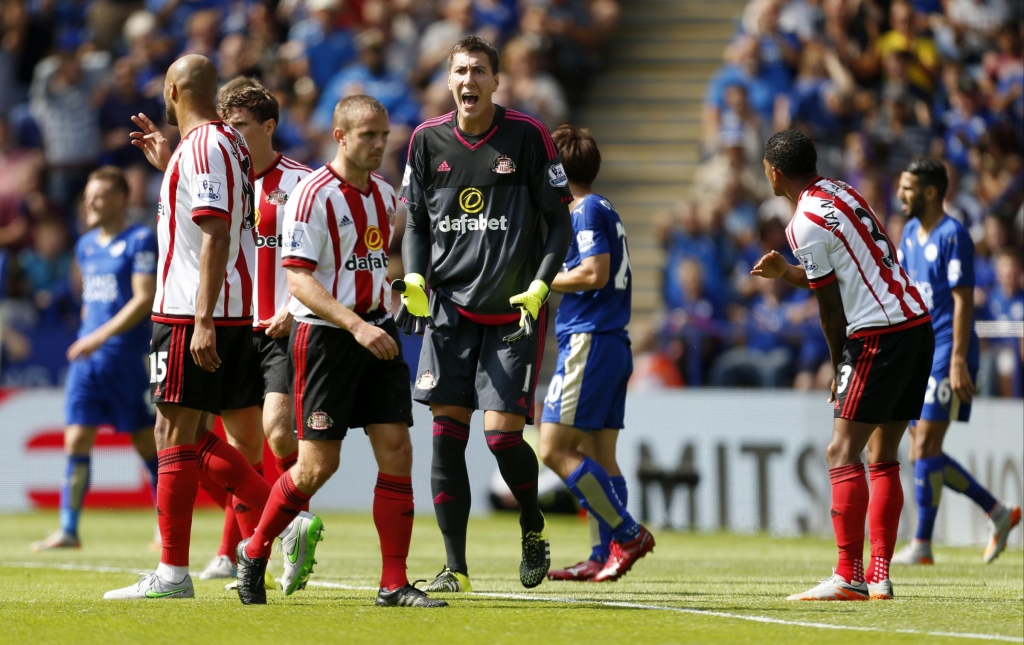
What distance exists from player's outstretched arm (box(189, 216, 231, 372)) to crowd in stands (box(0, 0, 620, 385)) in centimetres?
1057

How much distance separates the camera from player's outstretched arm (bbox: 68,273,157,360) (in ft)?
34.3

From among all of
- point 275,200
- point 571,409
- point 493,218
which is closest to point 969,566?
point 571,409

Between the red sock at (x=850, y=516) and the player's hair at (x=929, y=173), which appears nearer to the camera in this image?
the red sock at (x=850, y=516)

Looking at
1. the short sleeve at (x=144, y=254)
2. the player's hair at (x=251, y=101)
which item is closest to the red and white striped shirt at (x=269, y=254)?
the player's hair at (x=251, y=101)

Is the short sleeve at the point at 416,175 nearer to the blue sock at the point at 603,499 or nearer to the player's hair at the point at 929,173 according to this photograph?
the blue sock at the point at 603,499

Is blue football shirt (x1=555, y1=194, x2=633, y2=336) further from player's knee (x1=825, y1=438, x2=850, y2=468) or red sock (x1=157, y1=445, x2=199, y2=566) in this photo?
red sock (x1=157, y1=445, x2=199, y2=566)

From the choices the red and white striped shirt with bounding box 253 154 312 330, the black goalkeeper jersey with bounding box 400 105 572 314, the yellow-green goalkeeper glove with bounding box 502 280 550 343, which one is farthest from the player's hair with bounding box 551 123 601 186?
the yellow-green goalkeeper glove with bounding box 502 280 550 343

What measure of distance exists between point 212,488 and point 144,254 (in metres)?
3.09

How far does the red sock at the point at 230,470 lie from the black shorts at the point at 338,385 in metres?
0.82

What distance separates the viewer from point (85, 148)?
18.2m

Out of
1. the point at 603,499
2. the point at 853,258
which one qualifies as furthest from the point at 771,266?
the point at 603,499

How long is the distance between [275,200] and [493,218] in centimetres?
135

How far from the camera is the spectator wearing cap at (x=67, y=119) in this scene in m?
18.2

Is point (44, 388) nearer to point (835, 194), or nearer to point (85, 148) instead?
point (85, 148)
